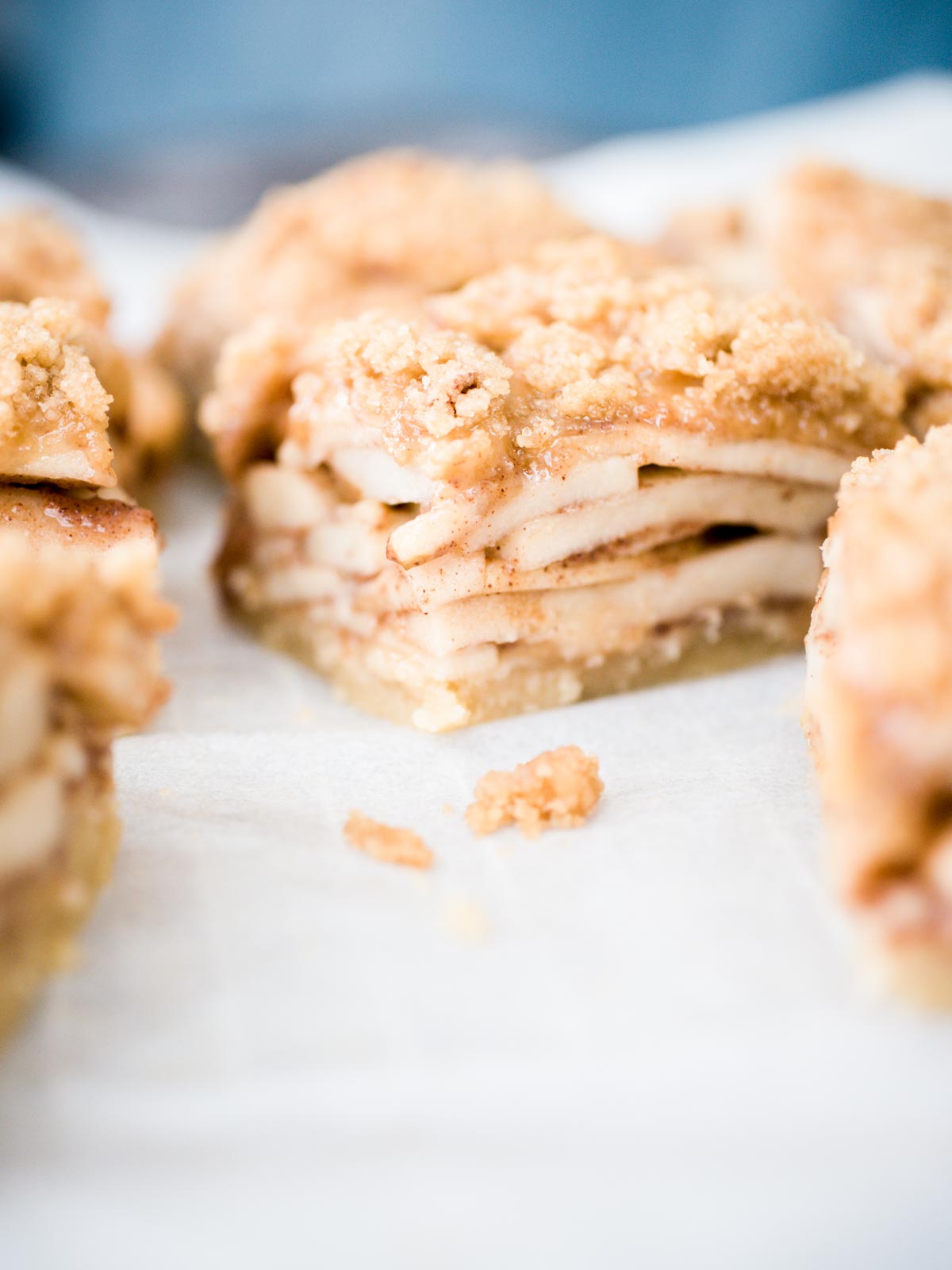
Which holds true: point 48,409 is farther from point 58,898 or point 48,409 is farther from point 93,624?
point 58,898

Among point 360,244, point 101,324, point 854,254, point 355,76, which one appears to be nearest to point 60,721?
point 101,324

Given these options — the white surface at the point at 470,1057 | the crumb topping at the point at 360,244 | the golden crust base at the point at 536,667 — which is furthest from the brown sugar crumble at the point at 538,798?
the crumb topping at the point at 360,244

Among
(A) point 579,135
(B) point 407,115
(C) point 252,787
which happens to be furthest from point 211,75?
(C) point 252,787

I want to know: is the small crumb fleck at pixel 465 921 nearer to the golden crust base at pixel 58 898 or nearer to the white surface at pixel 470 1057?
the white surface at pixel 470 1057

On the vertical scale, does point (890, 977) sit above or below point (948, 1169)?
above

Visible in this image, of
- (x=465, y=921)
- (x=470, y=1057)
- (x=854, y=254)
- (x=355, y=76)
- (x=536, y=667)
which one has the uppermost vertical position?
(x=355, y=76)

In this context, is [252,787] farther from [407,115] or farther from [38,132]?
[38,132]
